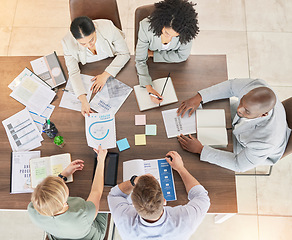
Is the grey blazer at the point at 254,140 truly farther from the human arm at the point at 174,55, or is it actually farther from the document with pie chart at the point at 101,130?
the document with pie chart at the point at 101,130

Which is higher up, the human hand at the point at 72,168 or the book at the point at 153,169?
the human hand at the point at 72,168

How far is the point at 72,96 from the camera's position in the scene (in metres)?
1.89

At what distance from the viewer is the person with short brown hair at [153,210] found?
129 centimetres

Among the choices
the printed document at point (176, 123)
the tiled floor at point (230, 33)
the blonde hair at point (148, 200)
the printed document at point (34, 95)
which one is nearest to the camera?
the blonde hair at point (148, 200)

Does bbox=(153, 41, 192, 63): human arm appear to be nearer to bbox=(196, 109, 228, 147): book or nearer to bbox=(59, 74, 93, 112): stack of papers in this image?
bbox=(196, 109, 228, 147): book

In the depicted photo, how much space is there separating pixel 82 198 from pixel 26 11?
107 inches

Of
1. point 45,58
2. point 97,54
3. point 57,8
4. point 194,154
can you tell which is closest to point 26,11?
point 57,8

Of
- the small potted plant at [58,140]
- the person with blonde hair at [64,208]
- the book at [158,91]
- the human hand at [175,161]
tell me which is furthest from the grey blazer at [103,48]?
the human hand at [175,161]

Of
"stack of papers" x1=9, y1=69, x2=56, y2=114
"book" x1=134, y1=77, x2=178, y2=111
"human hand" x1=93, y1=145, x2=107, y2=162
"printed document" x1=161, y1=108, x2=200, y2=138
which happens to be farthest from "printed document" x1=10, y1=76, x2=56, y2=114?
"printed document" x1=161, y1=108, x2=200, y2=138

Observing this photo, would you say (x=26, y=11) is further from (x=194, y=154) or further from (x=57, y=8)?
(x=194, y=154)

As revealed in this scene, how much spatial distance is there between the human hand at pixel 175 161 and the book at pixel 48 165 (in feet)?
2.21

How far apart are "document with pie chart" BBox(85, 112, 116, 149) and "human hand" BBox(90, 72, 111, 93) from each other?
0.21 m

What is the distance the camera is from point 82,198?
1.59 meters

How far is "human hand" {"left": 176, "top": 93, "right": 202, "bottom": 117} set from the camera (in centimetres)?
178
